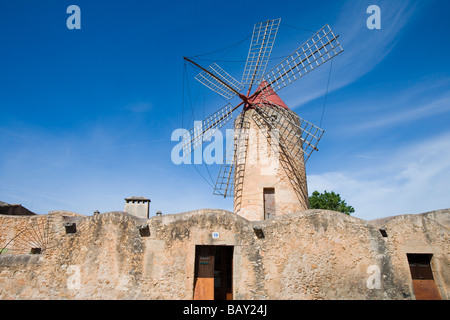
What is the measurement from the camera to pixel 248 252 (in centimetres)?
608

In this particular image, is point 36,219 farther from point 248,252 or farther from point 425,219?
point 425,219

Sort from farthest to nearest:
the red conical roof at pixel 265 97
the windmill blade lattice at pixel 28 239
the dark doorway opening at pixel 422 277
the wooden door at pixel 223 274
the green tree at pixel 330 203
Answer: the green tree at pixel 330 203 < the red conical roof at pixel 265 97 < the windmill blade lattice at pixel 28 239 < the wooden door at pixel 223 274 < the dark doorway opening at pixel 422 277

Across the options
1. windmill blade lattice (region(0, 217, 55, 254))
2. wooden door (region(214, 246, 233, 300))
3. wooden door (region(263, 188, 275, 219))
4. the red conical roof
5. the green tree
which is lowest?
wooden door (region(214, 246, 233, 300))

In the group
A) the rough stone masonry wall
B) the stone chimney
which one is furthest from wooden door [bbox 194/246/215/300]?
the stone chimney

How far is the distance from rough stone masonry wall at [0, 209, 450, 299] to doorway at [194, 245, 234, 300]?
0.83 feet

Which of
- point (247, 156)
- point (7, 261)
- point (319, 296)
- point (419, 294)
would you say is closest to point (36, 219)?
point (7, 261)

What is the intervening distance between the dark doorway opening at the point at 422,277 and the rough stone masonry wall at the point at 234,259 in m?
0.18

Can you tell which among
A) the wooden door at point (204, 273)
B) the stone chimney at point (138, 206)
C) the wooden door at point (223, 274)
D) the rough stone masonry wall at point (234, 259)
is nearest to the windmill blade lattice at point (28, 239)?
the rough stone masonry wall at point (234, 259)

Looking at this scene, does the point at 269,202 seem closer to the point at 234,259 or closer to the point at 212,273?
the point at 234,259

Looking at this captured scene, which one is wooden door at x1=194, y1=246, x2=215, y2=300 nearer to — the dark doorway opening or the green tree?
the dark doorway opening

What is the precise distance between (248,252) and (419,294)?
4.28 m

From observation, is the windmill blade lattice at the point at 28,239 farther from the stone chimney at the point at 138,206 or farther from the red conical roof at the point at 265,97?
the red conical roof at the point at 265,97

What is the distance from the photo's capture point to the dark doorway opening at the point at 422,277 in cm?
623

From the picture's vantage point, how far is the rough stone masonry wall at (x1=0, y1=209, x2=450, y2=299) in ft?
19.2
